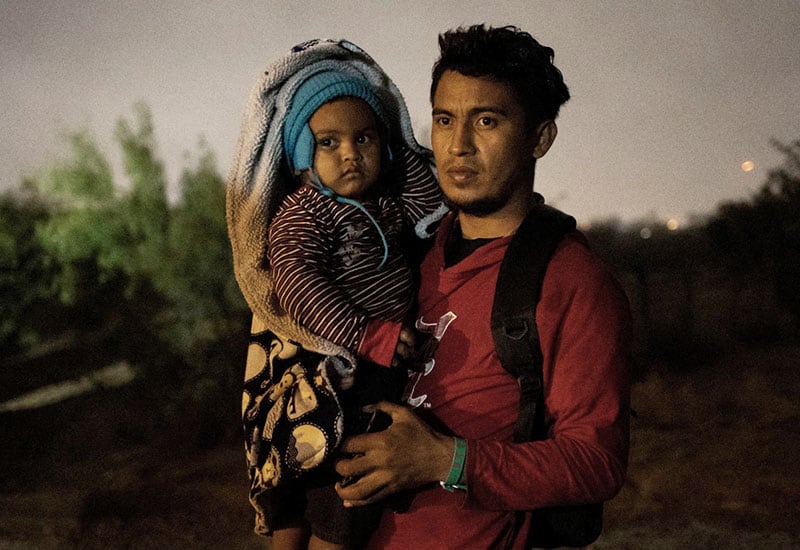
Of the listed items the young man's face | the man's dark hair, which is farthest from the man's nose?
the man's dark hair

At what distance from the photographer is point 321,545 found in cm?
203

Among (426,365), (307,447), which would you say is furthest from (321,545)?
(426,365)

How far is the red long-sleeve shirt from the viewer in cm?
165

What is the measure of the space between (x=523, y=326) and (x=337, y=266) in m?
0.68

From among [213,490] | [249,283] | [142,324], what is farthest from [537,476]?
[142,324]

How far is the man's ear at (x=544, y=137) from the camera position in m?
2.06

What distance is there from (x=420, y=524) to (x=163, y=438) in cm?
1100

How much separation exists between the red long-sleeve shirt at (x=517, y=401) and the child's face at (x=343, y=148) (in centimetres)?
52

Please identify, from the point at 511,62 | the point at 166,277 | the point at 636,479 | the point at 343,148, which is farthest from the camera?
the point at 166,277

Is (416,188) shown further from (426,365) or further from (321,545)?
(321,545)

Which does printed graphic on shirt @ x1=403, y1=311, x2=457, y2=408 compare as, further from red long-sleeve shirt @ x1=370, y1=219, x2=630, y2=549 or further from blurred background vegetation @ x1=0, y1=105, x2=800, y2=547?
blurred background vegetation @ x1=0, y1=105, x2=800, y2=547

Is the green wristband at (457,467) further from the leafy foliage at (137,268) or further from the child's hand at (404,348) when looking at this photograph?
the leafy foliage at (137,268)

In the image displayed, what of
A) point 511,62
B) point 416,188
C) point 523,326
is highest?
point 511,62

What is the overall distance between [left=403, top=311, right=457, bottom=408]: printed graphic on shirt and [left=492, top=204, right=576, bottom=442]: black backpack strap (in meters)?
0.23
